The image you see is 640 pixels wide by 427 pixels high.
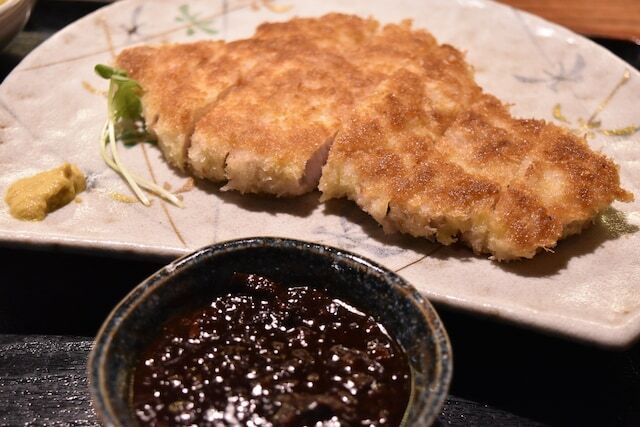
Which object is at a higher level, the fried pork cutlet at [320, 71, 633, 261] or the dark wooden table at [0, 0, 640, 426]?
the fried pork cutlet at [320, 71, 633, 261]

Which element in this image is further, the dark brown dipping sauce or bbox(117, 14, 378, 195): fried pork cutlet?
bbox(117, 14, 378, 195): fried pork cutlet

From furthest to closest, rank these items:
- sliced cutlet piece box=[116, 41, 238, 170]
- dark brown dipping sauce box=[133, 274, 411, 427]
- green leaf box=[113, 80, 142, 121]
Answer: green leaf box=[113, 80, 142, 121] → sliced cutlet piece box=[116, 41, 238, 170] → dark brown dipping sauce box=[133, 274, 411, 427]

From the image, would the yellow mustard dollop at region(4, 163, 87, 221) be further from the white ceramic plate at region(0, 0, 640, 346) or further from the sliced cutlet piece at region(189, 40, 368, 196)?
the sliced cutlet piece at region(189, 40, 368, 196)

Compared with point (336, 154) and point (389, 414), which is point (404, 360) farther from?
point (336, 154)

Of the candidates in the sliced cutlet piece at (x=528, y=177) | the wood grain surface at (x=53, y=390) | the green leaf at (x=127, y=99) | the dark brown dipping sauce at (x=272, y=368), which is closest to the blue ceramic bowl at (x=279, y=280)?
the dark brown dipping sauce at (x=272, y=368)

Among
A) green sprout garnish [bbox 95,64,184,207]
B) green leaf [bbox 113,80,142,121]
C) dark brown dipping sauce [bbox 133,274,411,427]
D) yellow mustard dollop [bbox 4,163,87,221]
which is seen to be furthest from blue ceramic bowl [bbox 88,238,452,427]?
green leaf [bbox 113,80,142,121]

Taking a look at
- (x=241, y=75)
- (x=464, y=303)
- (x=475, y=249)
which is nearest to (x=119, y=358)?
(x=464, y=303)
